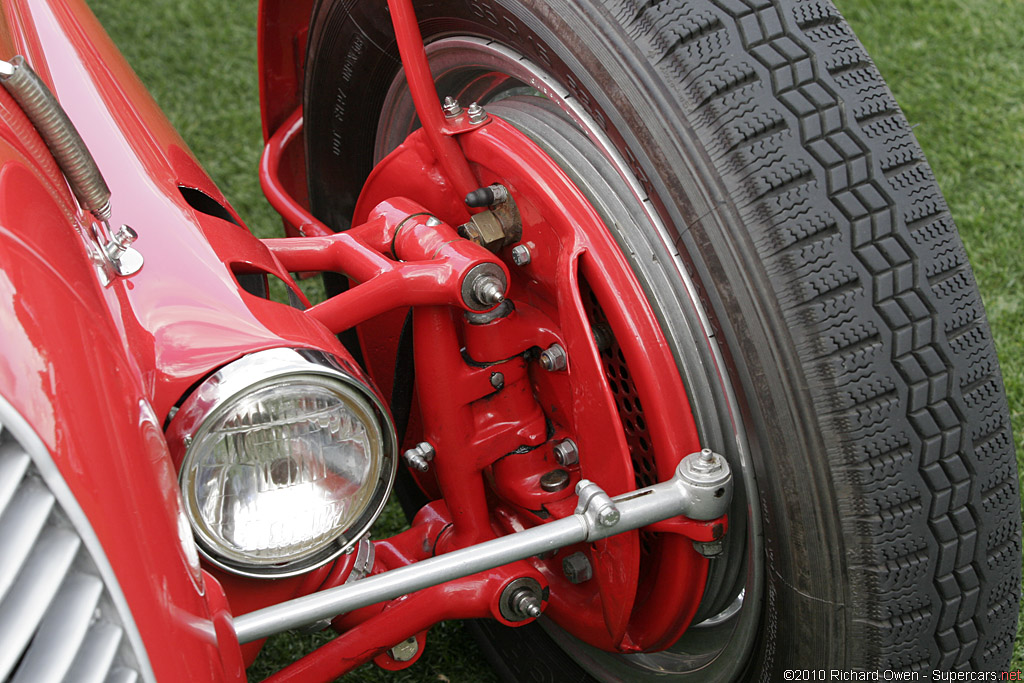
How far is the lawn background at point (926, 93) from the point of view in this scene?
2.90 metres

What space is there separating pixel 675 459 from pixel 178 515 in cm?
64

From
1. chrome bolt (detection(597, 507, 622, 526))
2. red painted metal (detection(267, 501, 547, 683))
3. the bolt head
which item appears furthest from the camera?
red painted metal (detection(267, 501, 547, 683))

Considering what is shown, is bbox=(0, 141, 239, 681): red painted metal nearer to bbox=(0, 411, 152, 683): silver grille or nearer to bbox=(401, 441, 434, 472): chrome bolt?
bbox=(0, 411, 152, 683): silver grille

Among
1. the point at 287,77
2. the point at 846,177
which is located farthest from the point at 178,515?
the point at 287,77

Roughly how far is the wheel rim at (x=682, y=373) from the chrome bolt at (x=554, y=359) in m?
0.20

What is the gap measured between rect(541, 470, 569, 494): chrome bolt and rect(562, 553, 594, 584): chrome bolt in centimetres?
12

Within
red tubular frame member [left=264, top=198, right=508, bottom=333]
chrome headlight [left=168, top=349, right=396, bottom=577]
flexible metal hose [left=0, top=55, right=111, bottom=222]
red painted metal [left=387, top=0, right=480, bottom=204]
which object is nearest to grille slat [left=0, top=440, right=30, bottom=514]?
chrome headlight [left=168, top=349, right=396, bottom=577]

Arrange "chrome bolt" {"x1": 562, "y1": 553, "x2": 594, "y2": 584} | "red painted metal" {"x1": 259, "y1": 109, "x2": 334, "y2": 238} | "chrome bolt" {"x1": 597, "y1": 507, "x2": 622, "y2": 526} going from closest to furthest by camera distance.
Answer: "chrome bolt" {"x1": 597, "y1": 507, "x2": 622, "y2": 526} < "chrome bolt" {"x1": 562, "y1": 553, "x2": 594, "y2": 584} < "red painted metal" {"x1": 259, "y1": 109, "x2": 334, "y2": 238}

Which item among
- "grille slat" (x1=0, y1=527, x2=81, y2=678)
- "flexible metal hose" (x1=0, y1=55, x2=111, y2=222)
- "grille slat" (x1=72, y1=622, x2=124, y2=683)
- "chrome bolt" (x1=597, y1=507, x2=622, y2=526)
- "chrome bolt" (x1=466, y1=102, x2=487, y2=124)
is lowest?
"grille slat" (x1=72, y1=622, x2=124, y2=683)

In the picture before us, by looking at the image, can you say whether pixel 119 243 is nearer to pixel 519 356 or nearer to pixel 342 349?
pixel 342 349

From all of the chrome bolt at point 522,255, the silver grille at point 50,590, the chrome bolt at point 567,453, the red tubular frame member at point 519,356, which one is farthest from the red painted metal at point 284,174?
the silver grille at point 50,590

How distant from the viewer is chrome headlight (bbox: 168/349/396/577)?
1.14m

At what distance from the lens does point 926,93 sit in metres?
3.43

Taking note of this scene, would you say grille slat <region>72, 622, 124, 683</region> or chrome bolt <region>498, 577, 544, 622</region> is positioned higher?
chrome bolt <region>498, 577, 544, 622</region>
